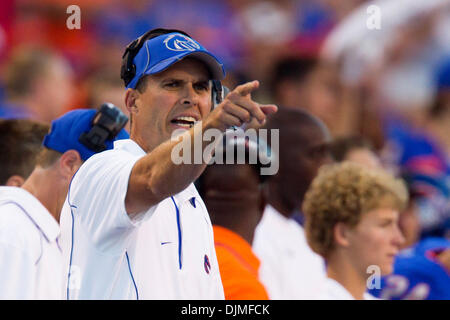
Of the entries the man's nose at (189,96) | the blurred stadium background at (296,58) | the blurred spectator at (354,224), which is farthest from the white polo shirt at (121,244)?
the blurred stadium background at (296,58)

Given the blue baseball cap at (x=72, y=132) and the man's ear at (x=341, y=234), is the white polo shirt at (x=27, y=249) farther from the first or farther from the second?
the man's ear at (x=341, y=234)

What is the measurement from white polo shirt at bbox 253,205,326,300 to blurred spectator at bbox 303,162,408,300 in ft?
1.26

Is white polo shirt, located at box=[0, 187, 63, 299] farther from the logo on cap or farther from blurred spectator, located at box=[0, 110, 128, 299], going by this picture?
the logo on cap

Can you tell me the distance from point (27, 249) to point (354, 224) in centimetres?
150

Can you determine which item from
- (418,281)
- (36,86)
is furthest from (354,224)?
(36,86)

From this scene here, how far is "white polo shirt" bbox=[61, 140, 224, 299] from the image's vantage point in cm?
222

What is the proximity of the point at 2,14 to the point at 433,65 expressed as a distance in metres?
3.61

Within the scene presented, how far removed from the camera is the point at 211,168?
12.6 feet

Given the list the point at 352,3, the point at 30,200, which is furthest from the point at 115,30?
the point at 30,200

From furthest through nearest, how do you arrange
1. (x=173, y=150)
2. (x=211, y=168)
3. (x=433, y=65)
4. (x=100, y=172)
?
(x=433, y=65)
(x=211, y=168)
(x=100, y=172)
(x=173, y=150)

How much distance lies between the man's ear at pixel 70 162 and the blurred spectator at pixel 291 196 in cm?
157

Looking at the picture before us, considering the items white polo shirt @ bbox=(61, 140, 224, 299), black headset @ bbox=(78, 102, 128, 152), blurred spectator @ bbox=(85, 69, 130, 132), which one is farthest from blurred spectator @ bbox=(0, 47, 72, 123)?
white polo shirt @ bbox=(61, 140, 224, 299)

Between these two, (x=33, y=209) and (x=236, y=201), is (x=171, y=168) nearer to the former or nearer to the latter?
(x=33, y=209)

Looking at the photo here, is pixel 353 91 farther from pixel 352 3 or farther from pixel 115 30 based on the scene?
pixel 115 30
